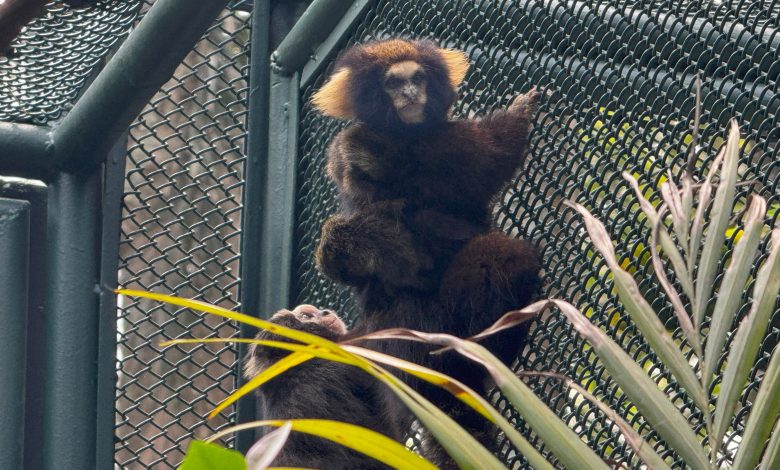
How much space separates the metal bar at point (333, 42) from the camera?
158 inches

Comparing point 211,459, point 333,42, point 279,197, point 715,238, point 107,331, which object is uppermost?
point 333,42

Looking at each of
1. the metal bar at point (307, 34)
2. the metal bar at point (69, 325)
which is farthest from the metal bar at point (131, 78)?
the metal bar at point (307, 34)

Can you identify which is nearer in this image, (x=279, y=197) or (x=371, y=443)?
(x=371, y=443)

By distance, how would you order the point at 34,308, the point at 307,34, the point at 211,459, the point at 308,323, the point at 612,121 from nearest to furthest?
the point at 211,459
the point at 612,121
the point at 34,308
the point at 308,323
the point at 307,34

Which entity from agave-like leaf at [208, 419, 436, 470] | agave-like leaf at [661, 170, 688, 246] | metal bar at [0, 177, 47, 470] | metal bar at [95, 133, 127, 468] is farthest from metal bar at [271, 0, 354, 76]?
agave-like leaf at [208, 419, 436, 470]

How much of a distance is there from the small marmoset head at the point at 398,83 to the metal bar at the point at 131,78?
2.65ft

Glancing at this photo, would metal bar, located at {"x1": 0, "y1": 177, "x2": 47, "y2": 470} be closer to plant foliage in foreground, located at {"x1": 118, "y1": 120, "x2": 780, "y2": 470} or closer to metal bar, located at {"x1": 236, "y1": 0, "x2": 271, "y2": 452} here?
metal bar, located at {"x1": 236, "y1": 0, "x2": 271, "y2": 452}

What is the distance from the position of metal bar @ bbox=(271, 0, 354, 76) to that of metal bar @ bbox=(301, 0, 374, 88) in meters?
0.02

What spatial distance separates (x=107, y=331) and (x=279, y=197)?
926mm

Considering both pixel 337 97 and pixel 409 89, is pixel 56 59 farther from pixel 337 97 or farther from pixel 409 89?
pixel 409 89

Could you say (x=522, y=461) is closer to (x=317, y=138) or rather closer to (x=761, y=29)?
(x=761, y=29)

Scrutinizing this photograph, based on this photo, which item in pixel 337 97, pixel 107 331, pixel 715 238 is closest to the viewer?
pixel 715 238

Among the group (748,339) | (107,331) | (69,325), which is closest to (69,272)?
(69,325)

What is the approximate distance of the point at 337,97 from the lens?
3.67 m
